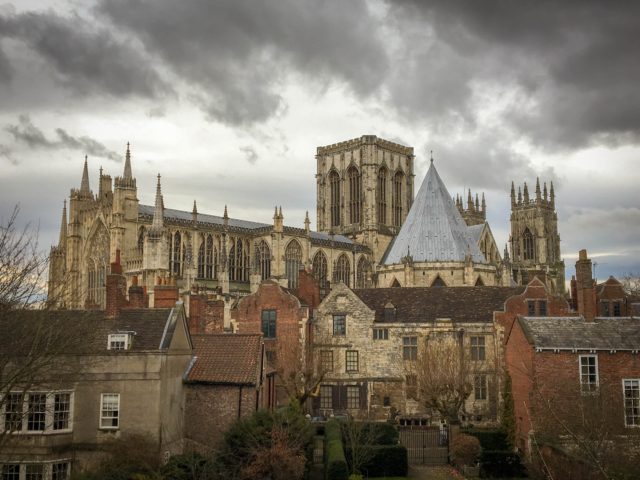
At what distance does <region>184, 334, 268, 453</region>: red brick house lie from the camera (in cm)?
3219

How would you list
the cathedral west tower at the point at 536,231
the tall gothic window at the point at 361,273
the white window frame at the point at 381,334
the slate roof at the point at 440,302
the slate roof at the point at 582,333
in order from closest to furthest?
the slate roof at the point at 582,333
the white window frame at the point at 381,334
the slate roof at the point at 440,302
the tall gothic window at the point at 361,273
the cathedral west tower at the point at 536,231

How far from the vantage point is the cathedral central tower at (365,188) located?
11300 centimetres

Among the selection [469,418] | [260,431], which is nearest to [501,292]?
[469,418]

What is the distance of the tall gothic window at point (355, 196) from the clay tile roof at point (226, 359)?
270ft

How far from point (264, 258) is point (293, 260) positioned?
3740 mm

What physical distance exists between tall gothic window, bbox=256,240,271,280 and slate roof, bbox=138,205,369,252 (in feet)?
6.11

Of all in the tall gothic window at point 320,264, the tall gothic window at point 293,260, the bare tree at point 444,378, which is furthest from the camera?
the tall gothic window at point 320,264

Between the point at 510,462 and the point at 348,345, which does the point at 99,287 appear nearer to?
the point at 348,345

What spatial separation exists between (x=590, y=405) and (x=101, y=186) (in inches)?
2718

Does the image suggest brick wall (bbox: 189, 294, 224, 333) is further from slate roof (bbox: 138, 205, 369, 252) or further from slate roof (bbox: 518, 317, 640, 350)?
slate roof (bbox: 138, 205, 369, 252)

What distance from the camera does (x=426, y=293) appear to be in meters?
52.9

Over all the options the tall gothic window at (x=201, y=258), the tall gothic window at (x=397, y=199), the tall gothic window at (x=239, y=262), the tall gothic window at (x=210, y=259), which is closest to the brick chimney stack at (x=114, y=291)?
the tall gothic window at (x=201, y=258)

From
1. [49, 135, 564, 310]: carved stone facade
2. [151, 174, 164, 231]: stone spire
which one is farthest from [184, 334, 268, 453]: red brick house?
[151, 174, 164, 231]: stone spire

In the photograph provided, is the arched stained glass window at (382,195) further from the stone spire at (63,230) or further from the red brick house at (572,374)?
the red brick house at (572,374)
